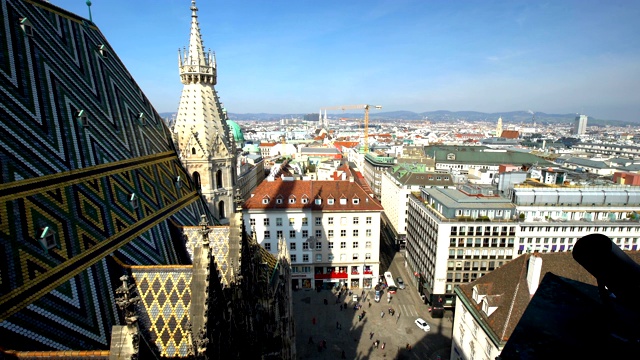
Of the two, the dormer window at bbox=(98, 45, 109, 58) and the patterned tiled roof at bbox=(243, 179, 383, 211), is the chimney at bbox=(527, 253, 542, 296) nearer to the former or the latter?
the patterned tiled roof at bbox=(243, 179, 383, 211)

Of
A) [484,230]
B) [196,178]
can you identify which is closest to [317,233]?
[484,230]

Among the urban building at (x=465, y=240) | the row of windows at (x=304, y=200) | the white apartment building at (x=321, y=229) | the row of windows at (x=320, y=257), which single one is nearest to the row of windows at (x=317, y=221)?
the white apartment building at (x=321, y=229)

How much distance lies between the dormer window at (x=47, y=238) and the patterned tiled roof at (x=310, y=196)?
36.2 meters

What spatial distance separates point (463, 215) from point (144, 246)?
38.4m

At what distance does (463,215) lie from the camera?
145ft

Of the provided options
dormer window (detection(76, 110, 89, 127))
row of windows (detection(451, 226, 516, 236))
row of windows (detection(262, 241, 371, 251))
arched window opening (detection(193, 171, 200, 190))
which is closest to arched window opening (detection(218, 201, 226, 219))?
arched window opening (detection(193, 171, 200, 190))

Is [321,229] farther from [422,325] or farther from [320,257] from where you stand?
[422,325]

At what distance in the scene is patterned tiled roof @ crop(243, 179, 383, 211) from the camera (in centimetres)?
4972

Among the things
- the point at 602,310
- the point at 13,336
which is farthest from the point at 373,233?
the point at 602,310

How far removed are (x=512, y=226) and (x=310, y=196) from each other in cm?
2738

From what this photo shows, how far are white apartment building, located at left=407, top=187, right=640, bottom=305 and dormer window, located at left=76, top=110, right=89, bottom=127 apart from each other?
39239 mm

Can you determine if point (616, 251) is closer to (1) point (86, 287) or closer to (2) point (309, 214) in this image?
(1) point (86, 287)

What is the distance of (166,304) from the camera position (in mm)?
14375

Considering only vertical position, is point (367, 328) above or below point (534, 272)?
below
